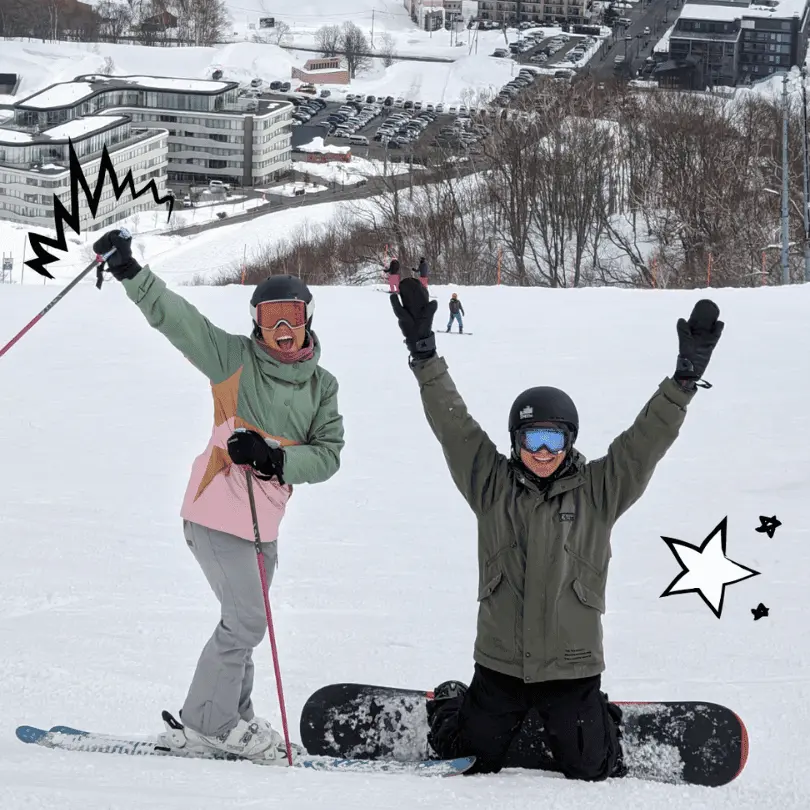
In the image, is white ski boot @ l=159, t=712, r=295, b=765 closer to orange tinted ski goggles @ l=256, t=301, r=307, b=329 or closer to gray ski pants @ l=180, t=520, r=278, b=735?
gray ski pants @ l=180, t=520, r=278, b=735

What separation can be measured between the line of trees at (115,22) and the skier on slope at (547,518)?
136 metres

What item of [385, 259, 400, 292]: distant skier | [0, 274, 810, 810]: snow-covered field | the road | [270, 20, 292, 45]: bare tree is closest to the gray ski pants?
[0, 274, 810, 810]: snow-covered field

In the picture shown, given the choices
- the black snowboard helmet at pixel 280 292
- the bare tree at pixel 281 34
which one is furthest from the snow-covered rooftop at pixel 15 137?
the bare tree at pixel 281 34

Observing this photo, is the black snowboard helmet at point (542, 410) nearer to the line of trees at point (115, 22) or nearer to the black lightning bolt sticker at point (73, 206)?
the black lightning bolt sticker at point (73, 206)

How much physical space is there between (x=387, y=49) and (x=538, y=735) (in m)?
131

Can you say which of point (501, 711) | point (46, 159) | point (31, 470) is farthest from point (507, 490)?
point (46, 159)

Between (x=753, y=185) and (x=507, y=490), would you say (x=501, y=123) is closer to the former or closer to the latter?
(x=753, y=185)

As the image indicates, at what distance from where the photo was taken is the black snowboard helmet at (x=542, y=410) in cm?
354

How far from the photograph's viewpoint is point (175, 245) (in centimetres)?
5691

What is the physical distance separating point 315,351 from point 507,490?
720 millimetres

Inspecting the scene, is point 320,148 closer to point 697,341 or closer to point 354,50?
point 354,50

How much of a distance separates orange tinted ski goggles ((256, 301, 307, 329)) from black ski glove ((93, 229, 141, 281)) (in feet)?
1.25

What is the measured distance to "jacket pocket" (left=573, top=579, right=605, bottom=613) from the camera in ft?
11.7

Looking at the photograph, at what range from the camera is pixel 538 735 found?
386 centimetres
